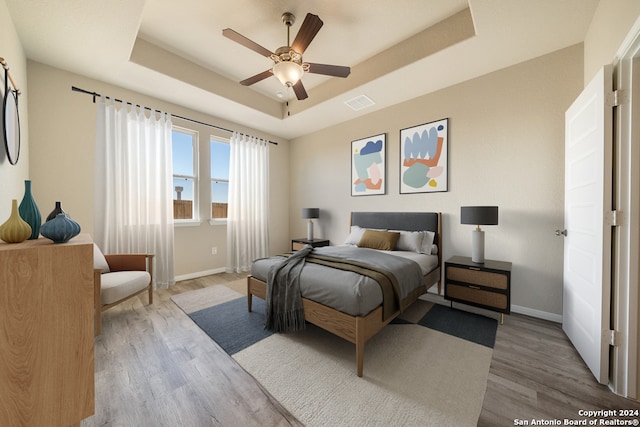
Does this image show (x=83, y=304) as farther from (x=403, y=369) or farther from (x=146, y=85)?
(x=146, y=85)

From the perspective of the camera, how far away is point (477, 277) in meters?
2.51

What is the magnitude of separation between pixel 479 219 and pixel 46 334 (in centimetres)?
335

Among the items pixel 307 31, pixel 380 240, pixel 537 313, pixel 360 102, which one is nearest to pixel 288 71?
pixel 307 31

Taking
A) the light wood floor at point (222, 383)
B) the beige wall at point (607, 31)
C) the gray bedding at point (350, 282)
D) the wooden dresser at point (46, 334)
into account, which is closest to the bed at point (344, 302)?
the gray bedding at point (350, 282)

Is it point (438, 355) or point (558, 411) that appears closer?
point (558, 411)

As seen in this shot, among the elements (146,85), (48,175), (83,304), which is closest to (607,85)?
(83,304)

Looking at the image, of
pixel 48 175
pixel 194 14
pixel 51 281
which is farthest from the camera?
pixel 48 175

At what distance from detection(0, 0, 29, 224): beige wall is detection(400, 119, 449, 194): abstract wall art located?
406cm

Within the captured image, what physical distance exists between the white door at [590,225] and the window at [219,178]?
4.62m

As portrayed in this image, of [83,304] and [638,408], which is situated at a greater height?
[83,304]

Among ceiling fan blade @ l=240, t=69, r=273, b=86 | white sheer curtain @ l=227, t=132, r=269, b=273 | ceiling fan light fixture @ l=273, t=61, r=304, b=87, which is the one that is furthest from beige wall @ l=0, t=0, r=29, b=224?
white sheer curtain @ l=227, t=132, r=269, b=273

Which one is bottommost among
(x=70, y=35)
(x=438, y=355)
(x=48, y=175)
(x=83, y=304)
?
(x=438, y=355)

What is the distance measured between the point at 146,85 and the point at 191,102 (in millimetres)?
583

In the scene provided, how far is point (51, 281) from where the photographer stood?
1.09 metres
